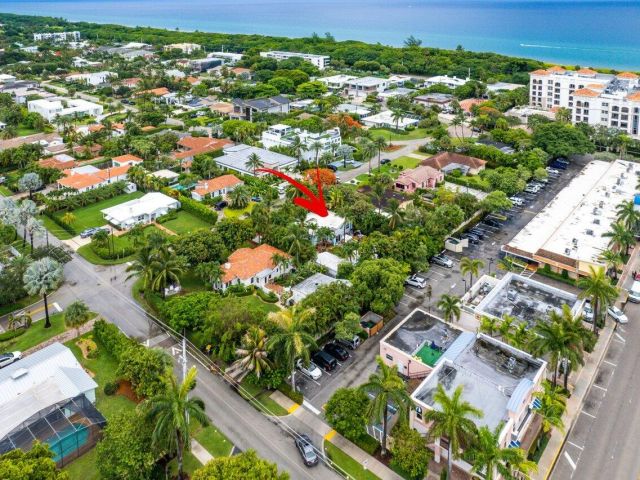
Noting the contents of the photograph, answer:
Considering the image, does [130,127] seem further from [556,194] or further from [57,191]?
[556,194]

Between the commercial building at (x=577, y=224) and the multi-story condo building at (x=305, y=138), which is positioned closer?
the commercial building at (x=577, y=224)

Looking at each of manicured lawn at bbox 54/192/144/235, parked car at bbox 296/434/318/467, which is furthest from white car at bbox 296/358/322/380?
manicured lawn at bbox 54/192/144/235

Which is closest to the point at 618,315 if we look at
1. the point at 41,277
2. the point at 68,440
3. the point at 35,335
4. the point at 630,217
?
the point at 630,217

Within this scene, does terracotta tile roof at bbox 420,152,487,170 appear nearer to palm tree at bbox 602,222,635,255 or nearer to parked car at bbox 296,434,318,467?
palm tree at bbox 602,222,635,255

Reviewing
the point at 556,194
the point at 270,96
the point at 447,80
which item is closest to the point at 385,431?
the point at 556,194

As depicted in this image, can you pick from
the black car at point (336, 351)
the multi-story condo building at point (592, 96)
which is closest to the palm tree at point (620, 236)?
the black car at point (336, 351)

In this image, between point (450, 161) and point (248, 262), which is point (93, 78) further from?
point (248, 262)

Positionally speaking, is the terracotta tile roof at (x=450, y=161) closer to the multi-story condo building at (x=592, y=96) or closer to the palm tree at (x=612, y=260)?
the palm tree at (x=612, y=260)
